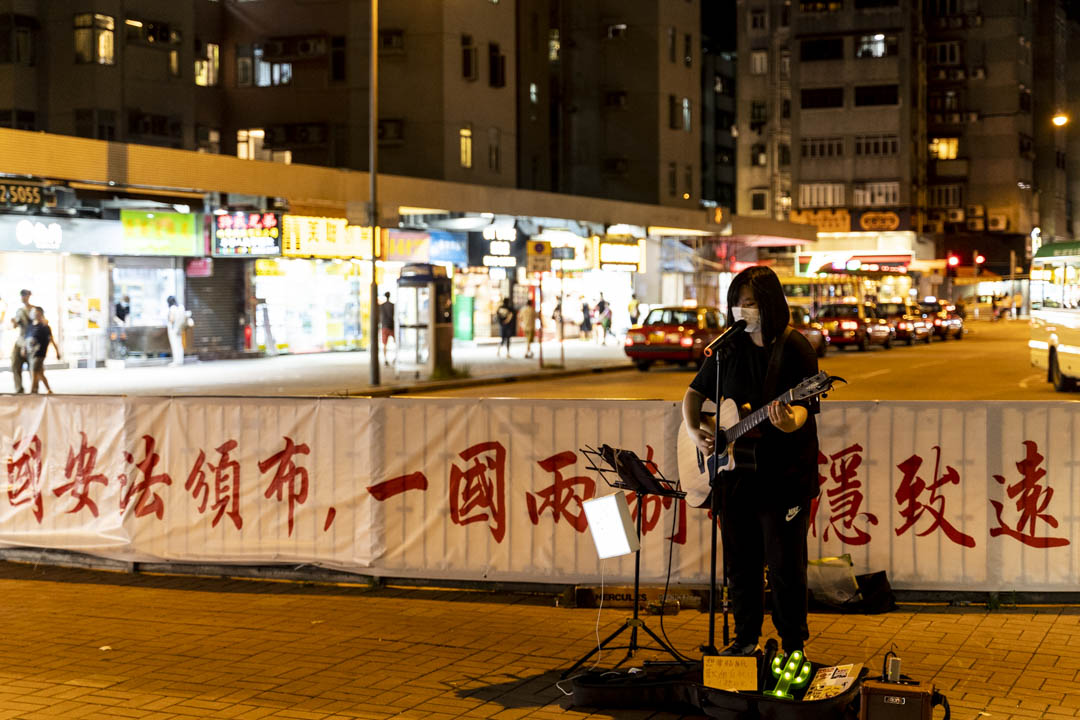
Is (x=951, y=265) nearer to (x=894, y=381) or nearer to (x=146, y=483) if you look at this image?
(x=894, y=381)

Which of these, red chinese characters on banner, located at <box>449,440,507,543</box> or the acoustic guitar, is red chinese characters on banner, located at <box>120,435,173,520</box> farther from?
the acoustic guitar

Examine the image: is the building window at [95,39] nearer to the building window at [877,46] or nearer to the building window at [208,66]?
the building window at [208,66]

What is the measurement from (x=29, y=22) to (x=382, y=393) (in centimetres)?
2582

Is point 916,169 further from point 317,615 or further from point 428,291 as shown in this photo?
point 317,615

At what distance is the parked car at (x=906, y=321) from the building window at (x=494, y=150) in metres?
15.2

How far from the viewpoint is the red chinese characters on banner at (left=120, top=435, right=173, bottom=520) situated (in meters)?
9.54

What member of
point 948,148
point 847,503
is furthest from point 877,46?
point 847,503

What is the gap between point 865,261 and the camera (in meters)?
79.9

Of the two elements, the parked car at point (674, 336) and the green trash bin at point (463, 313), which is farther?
the green trash bin at point (463, 313)

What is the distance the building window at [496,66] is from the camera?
1966 inches

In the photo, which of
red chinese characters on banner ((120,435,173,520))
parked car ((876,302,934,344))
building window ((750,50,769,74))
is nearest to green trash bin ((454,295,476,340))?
parked car ((876,302,934,344))

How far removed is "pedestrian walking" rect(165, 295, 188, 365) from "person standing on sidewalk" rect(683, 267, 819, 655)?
29846mm

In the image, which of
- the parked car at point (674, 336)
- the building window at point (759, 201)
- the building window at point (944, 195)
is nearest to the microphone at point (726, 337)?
the parked car at point (674, 336)

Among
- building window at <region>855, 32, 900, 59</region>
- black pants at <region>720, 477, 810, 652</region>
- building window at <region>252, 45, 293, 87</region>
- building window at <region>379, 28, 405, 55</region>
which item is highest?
building window at <region>855, 32, 900, 59</region>
